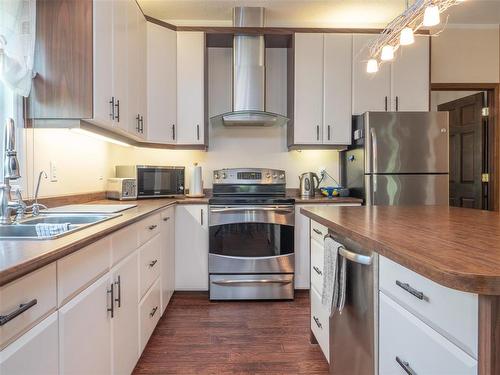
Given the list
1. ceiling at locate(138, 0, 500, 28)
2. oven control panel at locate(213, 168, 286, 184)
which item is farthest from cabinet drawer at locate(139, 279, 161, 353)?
ceiling at locate(138, 0, 500, 28)

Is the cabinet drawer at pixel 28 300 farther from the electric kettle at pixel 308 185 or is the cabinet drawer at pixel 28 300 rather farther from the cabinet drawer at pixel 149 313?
the electric kettle at pixel 308 185

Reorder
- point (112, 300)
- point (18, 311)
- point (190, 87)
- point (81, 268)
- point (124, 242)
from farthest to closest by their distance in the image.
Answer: point (190, 87) < point (124, 242) < point (112, 300) < point (81, 268) < point (18, 311)

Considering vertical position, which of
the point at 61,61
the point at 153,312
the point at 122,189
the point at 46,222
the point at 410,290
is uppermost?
the point at 61,61

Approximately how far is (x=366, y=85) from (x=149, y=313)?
2660 millimetres

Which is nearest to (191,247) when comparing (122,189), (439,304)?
(122,189)

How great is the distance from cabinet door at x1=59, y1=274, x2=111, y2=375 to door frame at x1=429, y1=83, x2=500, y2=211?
374cm

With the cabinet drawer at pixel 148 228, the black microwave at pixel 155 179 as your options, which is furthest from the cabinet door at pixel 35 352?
the black microwave at pixel 155 179

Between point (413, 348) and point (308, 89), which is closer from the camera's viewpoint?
point (413, 348)

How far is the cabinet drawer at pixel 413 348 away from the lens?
71cm

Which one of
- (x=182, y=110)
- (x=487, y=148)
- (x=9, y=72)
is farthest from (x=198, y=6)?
(x=487, y=148)

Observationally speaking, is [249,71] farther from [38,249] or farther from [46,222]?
[38,249]

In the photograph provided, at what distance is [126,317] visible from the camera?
5.06 feet

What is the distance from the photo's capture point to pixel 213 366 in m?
1.83

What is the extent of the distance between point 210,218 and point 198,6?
1964 millimetres
